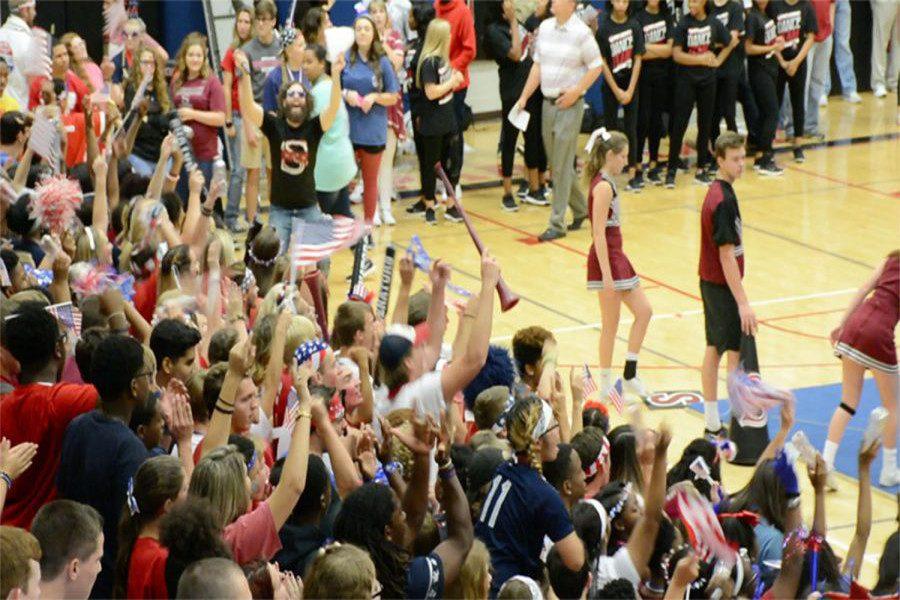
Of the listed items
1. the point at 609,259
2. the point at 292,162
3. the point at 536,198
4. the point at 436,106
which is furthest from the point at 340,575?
the point at 536,198

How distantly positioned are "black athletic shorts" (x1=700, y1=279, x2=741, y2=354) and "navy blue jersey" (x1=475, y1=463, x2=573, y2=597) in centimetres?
415

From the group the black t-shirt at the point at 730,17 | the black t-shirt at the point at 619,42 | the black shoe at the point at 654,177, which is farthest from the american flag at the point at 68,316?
the black t-shirt at the point at 730,17

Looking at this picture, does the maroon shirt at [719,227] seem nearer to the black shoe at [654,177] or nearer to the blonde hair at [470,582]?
the blonde hair at [470,582]

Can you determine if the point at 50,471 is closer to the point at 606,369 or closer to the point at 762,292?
the point at 606,369

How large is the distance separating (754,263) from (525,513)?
8672 millimetres

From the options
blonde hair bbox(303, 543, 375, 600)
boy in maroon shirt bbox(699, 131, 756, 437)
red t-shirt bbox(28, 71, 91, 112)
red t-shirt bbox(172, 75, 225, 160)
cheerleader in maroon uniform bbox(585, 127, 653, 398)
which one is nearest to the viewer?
blonde hair bbox(303, 543, 375, 600)

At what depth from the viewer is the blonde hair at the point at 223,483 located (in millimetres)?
5000

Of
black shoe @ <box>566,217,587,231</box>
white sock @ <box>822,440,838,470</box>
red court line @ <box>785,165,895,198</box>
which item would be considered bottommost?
red court line @ <box>785,165,895,198</box>

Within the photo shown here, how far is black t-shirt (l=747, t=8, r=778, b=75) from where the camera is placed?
16781 millimetres

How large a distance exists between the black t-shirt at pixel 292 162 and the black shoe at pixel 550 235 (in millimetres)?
3577

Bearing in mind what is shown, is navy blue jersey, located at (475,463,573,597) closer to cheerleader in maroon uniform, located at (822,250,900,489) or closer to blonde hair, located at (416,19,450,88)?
cheerleader in maroon uniform, located at (822,250,900,489)

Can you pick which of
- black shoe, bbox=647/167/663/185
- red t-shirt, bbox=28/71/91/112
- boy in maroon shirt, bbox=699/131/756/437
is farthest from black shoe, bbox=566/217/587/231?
boy in maroon shirt, bbox=699/131/756/437

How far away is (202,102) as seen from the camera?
1366cm

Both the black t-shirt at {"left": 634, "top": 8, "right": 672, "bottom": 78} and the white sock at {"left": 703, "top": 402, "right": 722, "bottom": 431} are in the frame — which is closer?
the white sock at {"left": 703, "top": 402, "right": 722, "bottom": 431}
